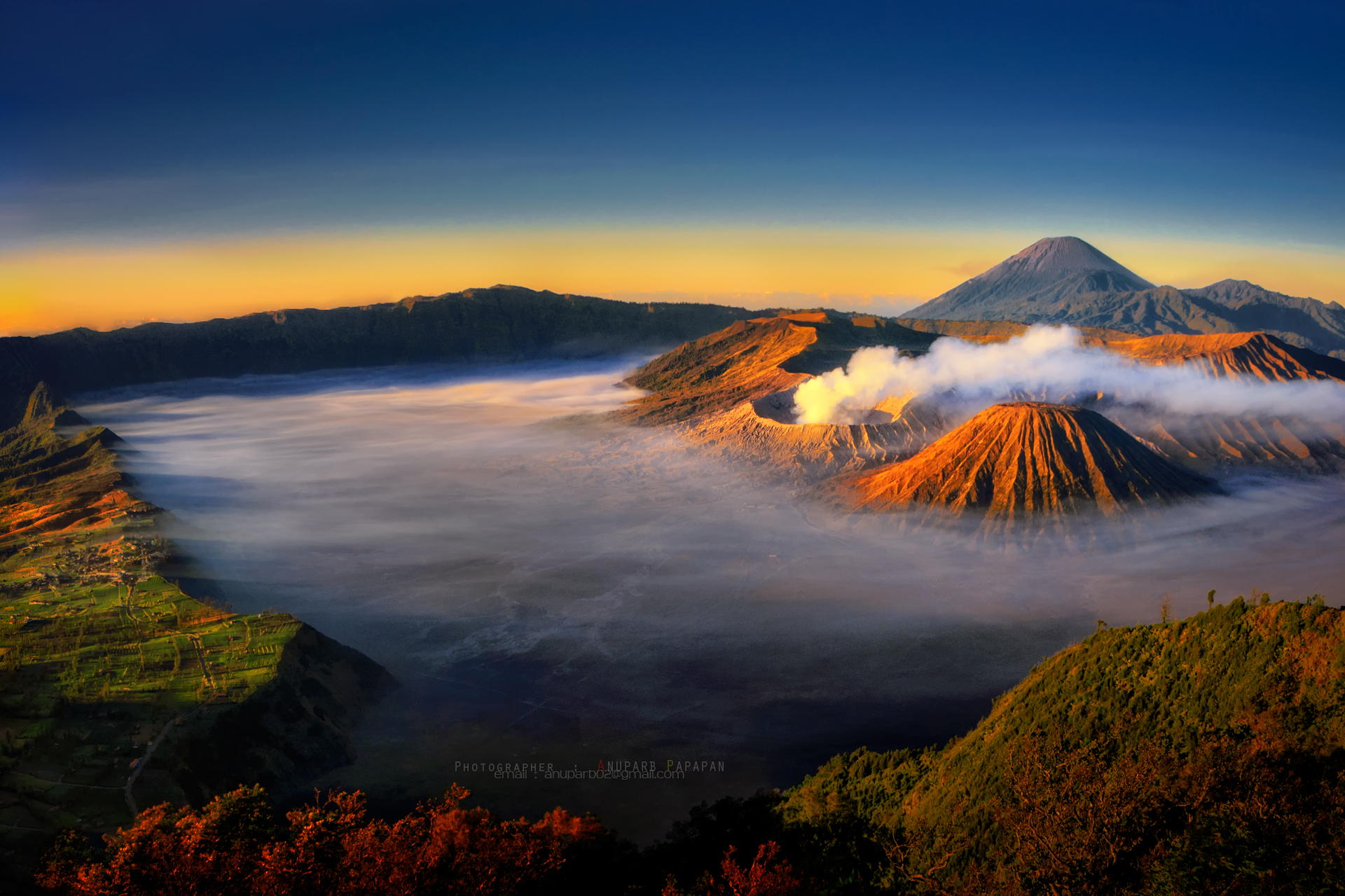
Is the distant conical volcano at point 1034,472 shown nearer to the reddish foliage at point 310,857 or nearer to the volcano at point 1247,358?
the volcano at point 1247,358

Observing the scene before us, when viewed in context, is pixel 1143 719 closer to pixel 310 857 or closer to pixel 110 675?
pixel 310 857

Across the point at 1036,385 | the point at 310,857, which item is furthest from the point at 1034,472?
the point at 310,857

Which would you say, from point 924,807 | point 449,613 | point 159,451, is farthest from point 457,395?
point 924,807

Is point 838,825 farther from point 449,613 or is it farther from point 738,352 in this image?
point 738,352

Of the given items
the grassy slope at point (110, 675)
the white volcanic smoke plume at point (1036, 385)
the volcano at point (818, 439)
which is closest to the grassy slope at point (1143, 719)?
the grassy slope at point (110, 675)

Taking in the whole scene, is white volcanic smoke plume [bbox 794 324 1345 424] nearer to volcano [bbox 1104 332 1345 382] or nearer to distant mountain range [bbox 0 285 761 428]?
volcano [bbox 1104 332 1345 382]

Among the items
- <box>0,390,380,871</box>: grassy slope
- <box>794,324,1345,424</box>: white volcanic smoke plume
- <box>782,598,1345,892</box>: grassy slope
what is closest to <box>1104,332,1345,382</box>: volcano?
<box>794,324,1345,424</box>: white volcanic smoke plume
